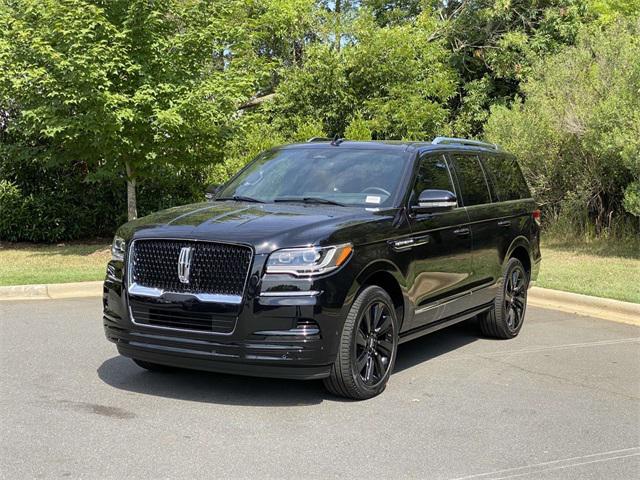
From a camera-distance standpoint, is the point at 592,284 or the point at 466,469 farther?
the point at 592,284

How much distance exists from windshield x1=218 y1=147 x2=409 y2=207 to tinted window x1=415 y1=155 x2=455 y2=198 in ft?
0.61

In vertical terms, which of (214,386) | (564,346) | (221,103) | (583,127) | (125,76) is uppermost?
(125,76)

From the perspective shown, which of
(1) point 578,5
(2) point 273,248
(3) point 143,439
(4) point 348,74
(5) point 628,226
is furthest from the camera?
(1) point 578,5

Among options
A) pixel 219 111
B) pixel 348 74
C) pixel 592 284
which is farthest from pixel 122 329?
pixel 348 74

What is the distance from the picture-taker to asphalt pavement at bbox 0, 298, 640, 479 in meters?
4.32

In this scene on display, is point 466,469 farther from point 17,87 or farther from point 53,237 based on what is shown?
point 53,237

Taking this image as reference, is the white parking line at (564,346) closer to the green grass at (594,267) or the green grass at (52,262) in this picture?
the green grass at (594,267)

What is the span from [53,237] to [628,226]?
37.8 feet

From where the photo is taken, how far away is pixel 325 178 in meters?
6.49

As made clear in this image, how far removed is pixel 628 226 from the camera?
49.7ft

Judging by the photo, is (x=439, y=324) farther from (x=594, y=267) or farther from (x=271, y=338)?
(x=594, y=267)

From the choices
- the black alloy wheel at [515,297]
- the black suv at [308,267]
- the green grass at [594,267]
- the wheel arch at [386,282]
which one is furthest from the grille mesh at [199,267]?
the green grass at [594,267]

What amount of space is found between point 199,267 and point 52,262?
348 inches

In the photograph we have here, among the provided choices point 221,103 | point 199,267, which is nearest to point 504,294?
point 199,267
